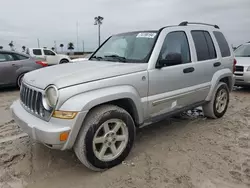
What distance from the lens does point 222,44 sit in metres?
4.96

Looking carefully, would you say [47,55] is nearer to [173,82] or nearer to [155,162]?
[173,82]

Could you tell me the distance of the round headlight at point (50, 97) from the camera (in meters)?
2.67

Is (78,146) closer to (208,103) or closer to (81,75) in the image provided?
(81,75)

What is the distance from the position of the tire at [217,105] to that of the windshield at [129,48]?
6.38 ft

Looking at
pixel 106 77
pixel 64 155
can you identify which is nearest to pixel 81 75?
pixel 106 77

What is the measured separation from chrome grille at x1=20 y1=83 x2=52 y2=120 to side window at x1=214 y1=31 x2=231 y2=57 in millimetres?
3655

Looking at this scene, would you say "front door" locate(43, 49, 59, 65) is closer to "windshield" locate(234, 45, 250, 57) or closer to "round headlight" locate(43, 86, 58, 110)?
"windshield" locate(234, 45, 250, 57)

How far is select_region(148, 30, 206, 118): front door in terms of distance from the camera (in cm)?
346

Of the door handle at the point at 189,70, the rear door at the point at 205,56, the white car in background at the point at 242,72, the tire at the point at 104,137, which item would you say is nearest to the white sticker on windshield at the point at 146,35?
the door handle at the point at 189,70

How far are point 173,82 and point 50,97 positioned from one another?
186 cm

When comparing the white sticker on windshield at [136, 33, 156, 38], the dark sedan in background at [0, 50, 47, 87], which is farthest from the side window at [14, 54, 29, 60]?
the white sticker on windshield at [136, 33, 156, 38]

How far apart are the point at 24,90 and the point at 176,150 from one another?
91.5 inches

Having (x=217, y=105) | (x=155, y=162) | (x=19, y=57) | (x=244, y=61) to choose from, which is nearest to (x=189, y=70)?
(x=217, y=105)

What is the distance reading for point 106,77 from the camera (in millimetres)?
2951
